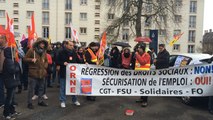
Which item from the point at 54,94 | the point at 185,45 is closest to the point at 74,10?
the point at 185,45

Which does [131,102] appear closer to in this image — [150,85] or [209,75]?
[150,85]

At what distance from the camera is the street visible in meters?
7.80

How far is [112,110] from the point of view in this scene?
847 centimetres

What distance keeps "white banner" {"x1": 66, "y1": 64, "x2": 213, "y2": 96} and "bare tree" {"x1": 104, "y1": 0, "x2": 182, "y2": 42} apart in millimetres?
22102

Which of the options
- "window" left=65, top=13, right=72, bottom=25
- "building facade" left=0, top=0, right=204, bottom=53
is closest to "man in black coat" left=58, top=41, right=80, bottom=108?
"building facade" left=0, top=0, right=204, bottom=53

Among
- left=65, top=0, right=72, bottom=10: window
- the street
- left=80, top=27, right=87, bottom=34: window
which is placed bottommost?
the street

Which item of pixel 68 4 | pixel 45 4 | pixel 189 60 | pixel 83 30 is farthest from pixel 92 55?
pixel 45 4

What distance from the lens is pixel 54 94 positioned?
10539 mm

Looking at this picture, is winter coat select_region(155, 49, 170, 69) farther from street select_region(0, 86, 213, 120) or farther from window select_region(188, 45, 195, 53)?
Result: window select_region(188, 45, 195, 53)

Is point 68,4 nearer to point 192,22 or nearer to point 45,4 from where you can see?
point 45,4

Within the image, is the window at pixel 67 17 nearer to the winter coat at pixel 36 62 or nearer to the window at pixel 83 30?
the window at pixel 83 30

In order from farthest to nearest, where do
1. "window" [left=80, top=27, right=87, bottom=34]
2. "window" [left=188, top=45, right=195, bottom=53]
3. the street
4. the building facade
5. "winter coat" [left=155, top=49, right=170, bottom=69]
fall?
"window" [left=188, top=45, right=195, bottom=53], "window" [left=80, top=27, right=87, bottom=34], the building facade, "winter coat" [left=155, top=49, right=170, bottom=69], the street

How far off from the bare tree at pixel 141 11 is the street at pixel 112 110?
21458mm

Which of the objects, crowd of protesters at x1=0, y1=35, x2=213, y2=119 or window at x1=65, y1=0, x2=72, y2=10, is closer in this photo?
crowd of protesters at x1=0, y1=35, x2=213, y2=119
